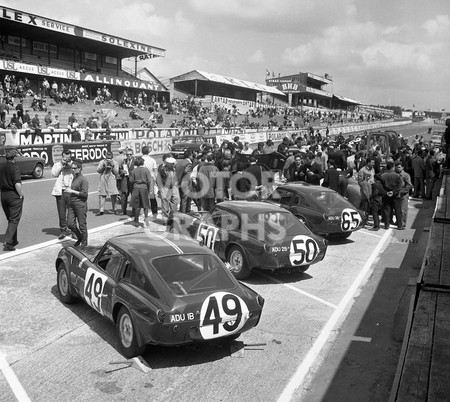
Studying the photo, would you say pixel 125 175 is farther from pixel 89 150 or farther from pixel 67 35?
pixel 67 35

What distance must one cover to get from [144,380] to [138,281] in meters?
1.15

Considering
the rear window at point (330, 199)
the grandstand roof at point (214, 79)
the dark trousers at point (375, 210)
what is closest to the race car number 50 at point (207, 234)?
the rear window at point (330, 199)

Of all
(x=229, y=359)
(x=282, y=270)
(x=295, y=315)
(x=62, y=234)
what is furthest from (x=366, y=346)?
(x=62, y=234)

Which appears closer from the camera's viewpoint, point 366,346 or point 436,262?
point 436,262

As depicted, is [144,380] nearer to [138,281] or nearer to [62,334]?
[138,281]

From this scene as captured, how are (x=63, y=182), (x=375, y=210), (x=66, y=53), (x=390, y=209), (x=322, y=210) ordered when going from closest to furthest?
(x=63, y=182), (x=322, y=210), (x=375, y=210), (x=390, y=209), (x=66, y=53)

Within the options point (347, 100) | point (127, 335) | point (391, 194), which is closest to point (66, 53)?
point (391, 194)

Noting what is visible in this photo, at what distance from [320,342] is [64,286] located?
12.5ft

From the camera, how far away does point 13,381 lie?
5.64m

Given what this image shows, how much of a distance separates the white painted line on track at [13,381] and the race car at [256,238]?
4386 millimetres

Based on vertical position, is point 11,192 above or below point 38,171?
above

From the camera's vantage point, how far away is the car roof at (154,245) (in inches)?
261

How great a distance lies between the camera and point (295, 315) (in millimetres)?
7996

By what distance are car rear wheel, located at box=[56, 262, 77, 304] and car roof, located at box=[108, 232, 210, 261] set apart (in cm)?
118
